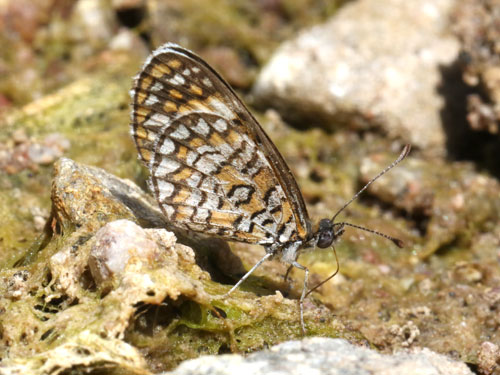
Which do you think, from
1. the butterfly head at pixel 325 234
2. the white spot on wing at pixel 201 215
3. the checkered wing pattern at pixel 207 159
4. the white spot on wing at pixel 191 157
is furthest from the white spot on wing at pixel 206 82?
the butterfly head at pixel 325 234

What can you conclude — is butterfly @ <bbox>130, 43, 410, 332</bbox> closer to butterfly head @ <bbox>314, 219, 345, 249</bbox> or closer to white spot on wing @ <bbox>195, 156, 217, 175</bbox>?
white spot on wing @ <bbox>195, 156, 217, 175</bbox>

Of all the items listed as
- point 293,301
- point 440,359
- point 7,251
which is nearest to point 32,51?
point 7,251

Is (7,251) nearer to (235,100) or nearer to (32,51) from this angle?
(235,100)

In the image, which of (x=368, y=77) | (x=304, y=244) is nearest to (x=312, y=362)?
(x=304, y=244)

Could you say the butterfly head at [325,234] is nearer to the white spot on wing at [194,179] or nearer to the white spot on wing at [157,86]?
the white spot on wing at [194,179]

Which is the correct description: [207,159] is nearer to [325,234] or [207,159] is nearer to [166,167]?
[166,167]
